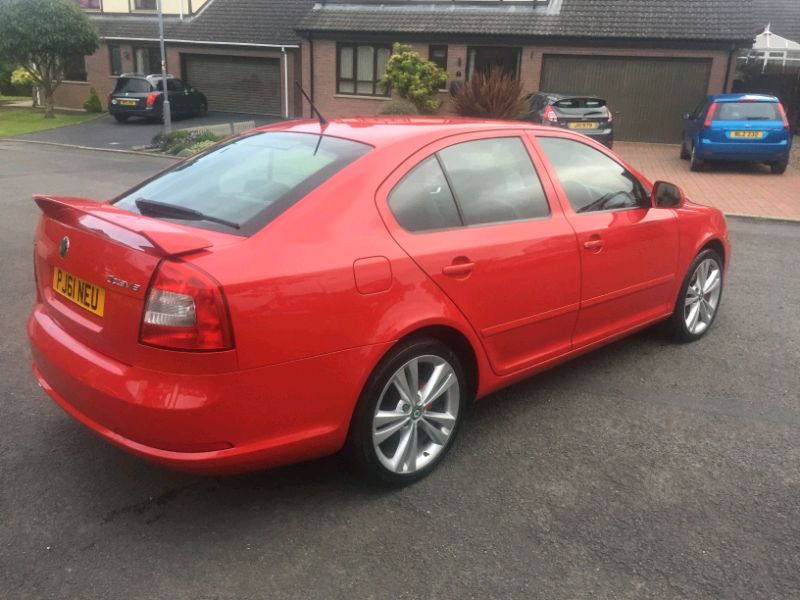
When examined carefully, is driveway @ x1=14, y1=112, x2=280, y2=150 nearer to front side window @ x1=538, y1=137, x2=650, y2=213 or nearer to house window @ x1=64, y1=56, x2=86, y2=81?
Answer: house window @ x1=64, y1=56, x2=86, y2=81

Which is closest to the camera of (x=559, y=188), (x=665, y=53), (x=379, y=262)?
(x=379, y=262)

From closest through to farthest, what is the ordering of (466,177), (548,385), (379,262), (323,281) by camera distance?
(323,281) → (379,262) → (466,177) → (548,385)

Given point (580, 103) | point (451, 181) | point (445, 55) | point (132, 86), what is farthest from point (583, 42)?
point (451, 181)

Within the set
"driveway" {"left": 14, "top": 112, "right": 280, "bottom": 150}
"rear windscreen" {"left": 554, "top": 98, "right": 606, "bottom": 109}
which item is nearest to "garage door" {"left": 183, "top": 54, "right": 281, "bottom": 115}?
"driveway" {"left": 14, "top": 112, "right": 280, "bottom": 150}

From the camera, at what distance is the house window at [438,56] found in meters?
23.2

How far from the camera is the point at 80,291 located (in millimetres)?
2809

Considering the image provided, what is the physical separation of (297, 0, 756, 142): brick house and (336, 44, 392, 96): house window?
0.13 feet

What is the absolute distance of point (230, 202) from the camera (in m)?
2.98

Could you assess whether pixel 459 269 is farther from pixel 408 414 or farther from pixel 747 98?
pixel 747 98

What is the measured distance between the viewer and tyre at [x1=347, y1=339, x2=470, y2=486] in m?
2.91

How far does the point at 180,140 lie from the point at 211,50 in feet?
38.7

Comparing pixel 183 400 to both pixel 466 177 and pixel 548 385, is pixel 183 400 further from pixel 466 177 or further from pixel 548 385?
pixel 548 385

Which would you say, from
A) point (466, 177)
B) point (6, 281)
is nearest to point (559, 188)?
point (466, 177)

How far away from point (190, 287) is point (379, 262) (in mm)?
770
